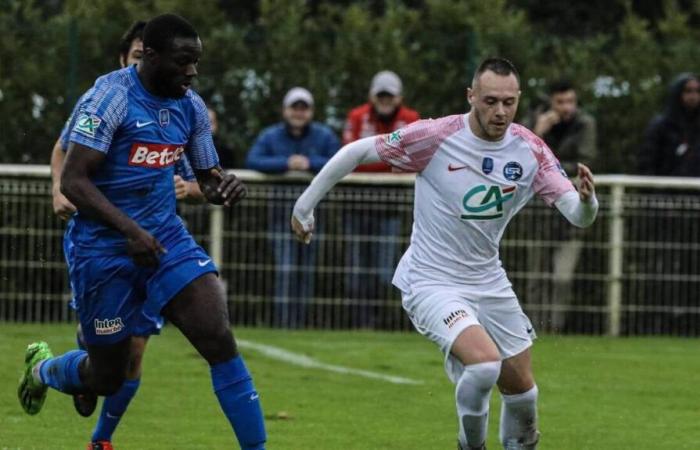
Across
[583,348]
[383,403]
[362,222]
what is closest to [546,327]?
[583,348]

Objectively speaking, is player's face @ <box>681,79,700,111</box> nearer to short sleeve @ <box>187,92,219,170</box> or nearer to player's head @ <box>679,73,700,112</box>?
player's head @ <box>679,73,700,112</box>

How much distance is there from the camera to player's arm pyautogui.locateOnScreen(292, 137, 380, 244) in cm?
889

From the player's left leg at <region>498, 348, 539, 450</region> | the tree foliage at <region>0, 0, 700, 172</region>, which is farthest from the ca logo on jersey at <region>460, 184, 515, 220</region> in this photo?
the tree foliage at <region>0, 0, 700, 172</region>

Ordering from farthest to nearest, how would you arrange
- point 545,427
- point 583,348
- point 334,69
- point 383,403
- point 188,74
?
1. point 334,69
2. point 583,348
3. point 383,403
4. point 545,427
5. point 188,74

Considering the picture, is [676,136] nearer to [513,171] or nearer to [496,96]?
[513,171]

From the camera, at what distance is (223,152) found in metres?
16.5

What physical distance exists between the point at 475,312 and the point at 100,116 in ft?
6.63

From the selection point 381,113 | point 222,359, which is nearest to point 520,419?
point 222,359

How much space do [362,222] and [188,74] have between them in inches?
307

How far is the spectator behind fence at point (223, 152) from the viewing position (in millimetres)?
16281

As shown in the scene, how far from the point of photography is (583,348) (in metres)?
15.5

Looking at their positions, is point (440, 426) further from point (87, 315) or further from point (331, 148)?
point (331, 148)

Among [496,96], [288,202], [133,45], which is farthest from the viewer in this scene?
[288,202]

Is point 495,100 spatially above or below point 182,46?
below
